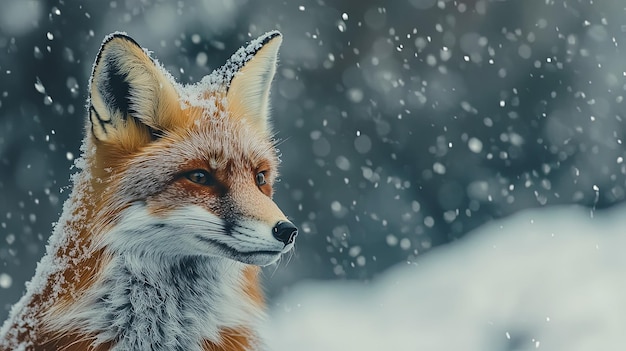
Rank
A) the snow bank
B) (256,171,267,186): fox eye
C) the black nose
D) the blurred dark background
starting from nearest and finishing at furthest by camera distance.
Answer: the black nose, (256,171,267,186): fox eye, the blurred dark background, the snow bank

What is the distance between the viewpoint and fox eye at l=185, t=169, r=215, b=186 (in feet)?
5.33

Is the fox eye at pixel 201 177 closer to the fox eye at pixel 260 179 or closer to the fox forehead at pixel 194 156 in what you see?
A: the fox forehead at pixel 194 156

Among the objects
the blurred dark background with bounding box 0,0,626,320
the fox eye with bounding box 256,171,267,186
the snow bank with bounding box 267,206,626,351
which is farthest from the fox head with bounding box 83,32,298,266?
the snow bank with bounding box 267,206,626,351

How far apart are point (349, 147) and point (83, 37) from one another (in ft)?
6.16

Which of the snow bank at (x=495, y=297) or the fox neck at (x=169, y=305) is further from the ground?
the fox neck at (x=169, y=305)

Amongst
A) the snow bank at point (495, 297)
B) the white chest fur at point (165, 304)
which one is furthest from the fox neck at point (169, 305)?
the snow bank at point (495, 297)

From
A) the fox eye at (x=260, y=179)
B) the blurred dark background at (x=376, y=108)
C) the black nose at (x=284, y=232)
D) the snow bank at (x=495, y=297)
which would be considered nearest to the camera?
the black nose at (x=284, y=232)

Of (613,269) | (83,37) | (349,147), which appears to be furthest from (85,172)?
(613,269)

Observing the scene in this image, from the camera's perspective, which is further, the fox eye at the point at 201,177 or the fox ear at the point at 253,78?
the fox ear at the point at 253,78

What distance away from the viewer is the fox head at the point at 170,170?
5.25 ft

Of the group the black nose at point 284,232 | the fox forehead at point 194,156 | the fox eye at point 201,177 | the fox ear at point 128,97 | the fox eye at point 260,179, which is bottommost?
the black nose at point 284,232

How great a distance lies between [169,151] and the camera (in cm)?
166

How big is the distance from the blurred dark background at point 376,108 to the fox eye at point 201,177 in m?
2.56

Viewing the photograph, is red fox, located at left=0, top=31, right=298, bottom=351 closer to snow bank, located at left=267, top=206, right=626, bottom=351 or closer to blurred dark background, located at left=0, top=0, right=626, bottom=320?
blurred dark background, located at left=0, top=0, right=626, bottom=320
